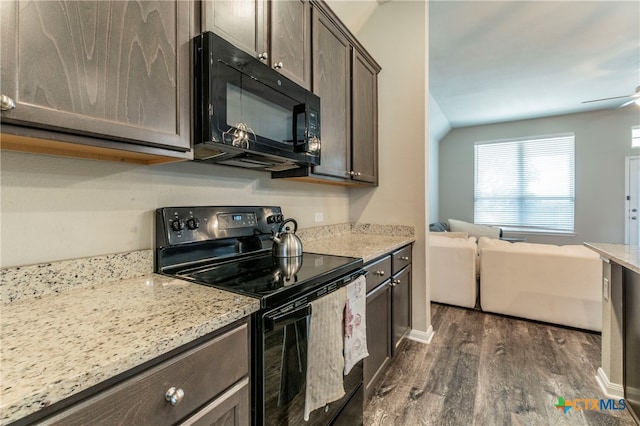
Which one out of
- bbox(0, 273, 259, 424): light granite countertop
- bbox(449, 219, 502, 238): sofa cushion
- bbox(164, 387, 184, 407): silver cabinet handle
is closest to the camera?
bbox(0, 273, 259, 424): light granite countertop

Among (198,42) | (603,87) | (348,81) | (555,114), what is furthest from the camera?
(555,114)

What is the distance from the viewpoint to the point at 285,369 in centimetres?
98

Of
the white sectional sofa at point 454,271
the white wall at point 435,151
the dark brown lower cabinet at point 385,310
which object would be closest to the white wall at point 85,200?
the dark brown lower cabinet at point 385,310

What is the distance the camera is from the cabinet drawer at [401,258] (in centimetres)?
203

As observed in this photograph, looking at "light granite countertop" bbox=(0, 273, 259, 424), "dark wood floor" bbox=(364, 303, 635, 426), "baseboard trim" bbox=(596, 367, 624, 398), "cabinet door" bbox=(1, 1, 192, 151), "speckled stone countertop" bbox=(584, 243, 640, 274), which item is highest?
"cabinet door" bbox=(1, 1, 192, 151)

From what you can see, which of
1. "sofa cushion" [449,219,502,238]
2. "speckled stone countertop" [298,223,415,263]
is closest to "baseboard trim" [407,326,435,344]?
"speckled stone countertop" [298,223,415,263]

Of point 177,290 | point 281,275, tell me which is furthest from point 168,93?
point 281,275

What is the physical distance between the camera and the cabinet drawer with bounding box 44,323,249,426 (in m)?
0.53

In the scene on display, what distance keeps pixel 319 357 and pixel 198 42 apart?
1279mm

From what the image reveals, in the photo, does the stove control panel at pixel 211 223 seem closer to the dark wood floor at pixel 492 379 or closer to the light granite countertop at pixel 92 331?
the light granite countertop at pixel 92 331

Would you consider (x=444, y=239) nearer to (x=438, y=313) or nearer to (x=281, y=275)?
(x=438, y=313)

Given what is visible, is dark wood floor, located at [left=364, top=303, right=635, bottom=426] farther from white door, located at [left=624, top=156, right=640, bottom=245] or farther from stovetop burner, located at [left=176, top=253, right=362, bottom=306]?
white door, located at [left=624, top=156, right=640, bottom=245]

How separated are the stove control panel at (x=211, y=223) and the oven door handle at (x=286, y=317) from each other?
59cm

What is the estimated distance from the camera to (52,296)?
2.95 feet
